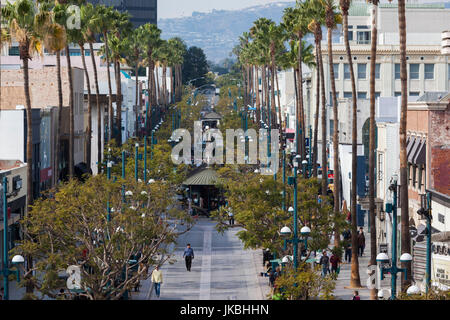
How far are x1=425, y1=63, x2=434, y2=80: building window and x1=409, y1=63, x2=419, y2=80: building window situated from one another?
0.95 m

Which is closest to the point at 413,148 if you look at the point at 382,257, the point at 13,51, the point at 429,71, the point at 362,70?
the point at 382,257

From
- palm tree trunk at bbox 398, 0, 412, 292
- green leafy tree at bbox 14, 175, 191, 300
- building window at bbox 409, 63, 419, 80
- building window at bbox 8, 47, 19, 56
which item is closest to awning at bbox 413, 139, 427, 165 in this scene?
palm tree trunk at bbox 398, 0, 412, 292

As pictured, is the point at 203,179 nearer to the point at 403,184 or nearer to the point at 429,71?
the point at 403,184

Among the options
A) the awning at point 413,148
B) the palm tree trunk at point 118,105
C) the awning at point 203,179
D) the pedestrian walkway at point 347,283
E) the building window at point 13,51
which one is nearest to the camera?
the pedestrian walkway at point 347,283

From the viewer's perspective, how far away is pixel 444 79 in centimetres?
10325

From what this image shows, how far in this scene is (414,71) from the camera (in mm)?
103812

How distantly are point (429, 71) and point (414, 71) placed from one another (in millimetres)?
1576

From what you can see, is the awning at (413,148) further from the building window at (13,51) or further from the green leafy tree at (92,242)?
the building window at (13,51)

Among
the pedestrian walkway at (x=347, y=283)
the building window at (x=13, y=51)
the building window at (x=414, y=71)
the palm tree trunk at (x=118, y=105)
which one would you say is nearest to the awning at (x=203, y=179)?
the palm tree trunk at (x=118, y=105)

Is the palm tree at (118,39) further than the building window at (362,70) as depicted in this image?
No

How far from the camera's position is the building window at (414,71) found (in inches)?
4075

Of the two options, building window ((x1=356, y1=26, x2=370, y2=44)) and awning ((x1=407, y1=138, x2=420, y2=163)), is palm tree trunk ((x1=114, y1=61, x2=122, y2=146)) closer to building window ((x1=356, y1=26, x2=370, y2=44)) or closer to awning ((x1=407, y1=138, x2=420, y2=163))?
building window ((x1=356, y1=26, x2=370, y2=44))

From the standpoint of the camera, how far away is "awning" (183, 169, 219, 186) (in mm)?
67562

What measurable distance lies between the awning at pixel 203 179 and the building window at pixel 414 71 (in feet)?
133
